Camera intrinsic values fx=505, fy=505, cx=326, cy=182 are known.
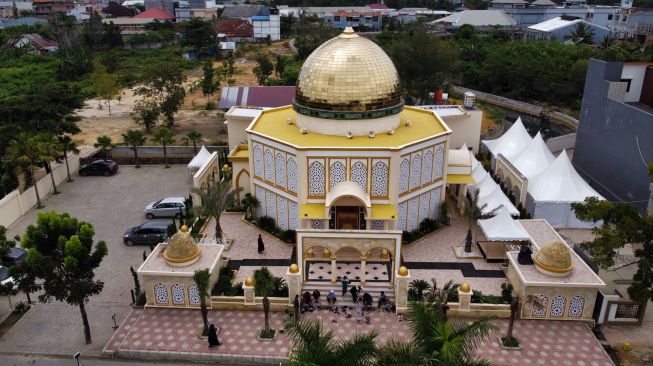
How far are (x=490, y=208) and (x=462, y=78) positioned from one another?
44.1 metres

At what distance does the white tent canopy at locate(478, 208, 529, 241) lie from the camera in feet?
76.1

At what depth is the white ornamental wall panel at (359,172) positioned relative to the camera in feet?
79.2

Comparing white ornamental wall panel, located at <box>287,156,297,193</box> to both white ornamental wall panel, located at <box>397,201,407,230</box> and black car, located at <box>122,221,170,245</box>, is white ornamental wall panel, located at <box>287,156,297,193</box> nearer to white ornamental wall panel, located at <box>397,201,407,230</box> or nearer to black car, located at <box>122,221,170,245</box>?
white ornamental wall panel, located at <box>397,201,407,230</box>

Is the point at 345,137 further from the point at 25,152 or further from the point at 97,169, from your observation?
the point at 97,169

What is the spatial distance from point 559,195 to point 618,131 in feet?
26.2

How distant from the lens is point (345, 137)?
84.1 ft

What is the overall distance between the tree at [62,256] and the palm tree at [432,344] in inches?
455

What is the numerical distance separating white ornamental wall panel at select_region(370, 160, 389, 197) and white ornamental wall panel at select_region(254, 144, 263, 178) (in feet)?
20.0

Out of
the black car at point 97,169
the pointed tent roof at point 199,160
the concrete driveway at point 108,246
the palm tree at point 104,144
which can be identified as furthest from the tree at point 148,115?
the pointed tent roof at point 199,160

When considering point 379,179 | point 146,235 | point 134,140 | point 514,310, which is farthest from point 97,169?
point 514,310

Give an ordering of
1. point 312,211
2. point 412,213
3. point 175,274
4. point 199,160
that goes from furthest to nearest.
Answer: point 199,160 → point 412,213 → point 312,211 → point 175,274

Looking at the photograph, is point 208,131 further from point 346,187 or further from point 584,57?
point 584,57

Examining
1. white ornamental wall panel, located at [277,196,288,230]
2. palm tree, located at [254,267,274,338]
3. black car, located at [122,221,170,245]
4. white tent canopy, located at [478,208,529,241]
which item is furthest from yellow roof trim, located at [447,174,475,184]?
black car, located at [122,221,170,245]

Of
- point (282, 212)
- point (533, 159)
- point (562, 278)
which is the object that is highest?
point (533, 159)
